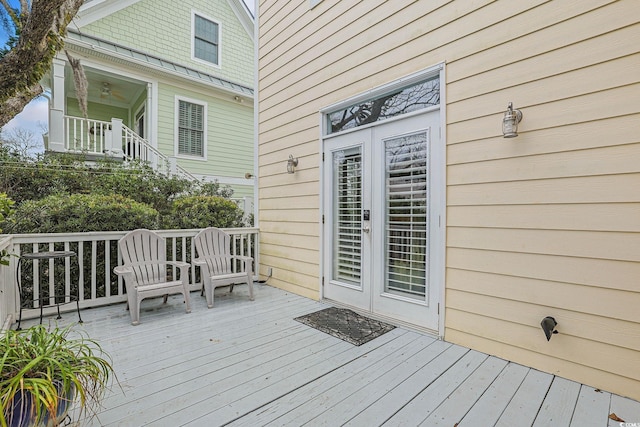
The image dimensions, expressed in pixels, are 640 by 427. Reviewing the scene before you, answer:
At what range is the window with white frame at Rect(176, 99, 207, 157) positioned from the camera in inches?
323

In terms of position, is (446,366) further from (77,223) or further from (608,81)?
(77,223)

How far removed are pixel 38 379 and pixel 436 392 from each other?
2130mm

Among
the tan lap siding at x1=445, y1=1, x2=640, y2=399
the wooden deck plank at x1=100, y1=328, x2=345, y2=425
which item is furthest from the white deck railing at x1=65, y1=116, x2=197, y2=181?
the tan lap siding at x1=445, y1=1, x2=640, y2=399

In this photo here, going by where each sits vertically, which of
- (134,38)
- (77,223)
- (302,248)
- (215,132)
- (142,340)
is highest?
(134,38)

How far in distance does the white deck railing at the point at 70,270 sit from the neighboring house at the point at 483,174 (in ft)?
8.23

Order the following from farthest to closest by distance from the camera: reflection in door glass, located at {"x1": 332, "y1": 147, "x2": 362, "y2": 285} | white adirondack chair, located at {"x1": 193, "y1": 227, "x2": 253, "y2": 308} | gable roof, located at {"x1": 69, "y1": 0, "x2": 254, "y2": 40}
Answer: gable roof, located at {"x1": 69, "y1": 0, "x2": 254, "y2": 40} < white adirondack chair, located at {"x1": 193, "y1": 227, "x2": 253, "y2": 308} < reflection in door glass, located at {"x1": 332, "y1": 147, "x2": 362, "y2": 285}

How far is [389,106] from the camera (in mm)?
3391

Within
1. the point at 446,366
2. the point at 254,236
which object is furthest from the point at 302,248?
the point at 446,366

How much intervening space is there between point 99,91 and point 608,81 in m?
10.4

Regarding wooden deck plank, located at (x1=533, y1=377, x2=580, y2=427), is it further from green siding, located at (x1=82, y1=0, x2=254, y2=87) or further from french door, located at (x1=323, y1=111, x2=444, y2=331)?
green siding, located at (x1=82, y1=0, x2=254, y2=87)

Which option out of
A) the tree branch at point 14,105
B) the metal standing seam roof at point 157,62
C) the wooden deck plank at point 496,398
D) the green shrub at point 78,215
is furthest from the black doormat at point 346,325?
the metal standing seam roof at point 157,62

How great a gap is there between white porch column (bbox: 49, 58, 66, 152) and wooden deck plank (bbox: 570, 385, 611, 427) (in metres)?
8.34

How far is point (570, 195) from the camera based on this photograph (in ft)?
7.16

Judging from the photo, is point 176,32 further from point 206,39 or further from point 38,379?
point 38,379
